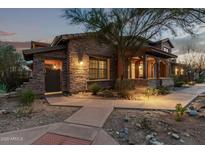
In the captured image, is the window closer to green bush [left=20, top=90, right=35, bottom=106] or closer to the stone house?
the stone house

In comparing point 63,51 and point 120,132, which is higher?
point 63,51

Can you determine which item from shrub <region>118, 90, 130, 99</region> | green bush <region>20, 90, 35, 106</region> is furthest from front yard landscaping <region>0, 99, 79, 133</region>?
shrub <region>118, 90, 130, 99</region>

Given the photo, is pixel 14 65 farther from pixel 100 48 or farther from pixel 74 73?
pixel 100 48

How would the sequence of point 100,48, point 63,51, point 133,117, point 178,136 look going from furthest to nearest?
1. point 100,48
2. point 63,51
3. point 133,117
4. point 178,136

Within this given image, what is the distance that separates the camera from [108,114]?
196 inches

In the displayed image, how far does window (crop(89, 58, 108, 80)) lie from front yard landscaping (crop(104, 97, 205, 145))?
5.24 m

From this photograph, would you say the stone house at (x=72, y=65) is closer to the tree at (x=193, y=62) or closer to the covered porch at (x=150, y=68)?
the covered porch at (x=150, y=68)

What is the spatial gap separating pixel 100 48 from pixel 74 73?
2.60 meters

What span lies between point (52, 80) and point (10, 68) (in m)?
4.58

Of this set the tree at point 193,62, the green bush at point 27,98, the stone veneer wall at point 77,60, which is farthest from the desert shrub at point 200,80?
the green bush at point 27,98

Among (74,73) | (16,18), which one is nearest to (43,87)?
(74,73)

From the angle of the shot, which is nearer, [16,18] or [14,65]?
[16,18]

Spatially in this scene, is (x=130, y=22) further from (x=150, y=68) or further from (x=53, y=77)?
(x=150, y=68)
